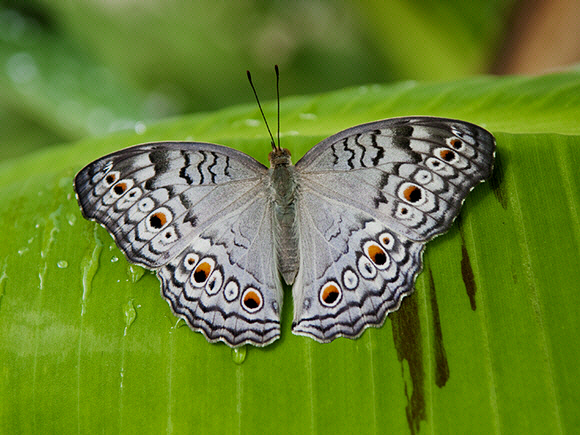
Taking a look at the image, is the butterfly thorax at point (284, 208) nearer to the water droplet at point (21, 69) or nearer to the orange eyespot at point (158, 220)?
the orange eyespot at point (158, 220)

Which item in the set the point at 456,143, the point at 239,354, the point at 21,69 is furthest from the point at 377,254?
the point at 21,69

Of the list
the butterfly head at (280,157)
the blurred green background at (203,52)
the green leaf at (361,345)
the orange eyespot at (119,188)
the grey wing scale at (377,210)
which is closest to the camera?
the green leaf at (361,345)

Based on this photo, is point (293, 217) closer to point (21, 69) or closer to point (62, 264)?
point (62, 264)

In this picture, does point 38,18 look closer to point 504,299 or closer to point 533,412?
point 504,299

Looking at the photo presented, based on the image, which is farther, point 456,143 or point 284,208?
point 284,208

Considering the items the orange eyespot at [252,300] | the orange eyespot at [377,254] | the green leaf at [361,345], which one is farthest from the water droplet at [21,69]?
the orange eyespot at [377,254]

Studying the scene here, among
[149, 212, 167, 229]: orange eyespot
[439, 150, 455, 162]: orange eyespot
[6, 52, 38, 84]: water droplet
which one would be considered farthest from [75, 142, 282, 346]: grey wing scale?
[6, 52, 38, 84]: water droplet

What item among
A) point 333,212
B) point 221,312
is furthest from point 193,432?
point 333,212

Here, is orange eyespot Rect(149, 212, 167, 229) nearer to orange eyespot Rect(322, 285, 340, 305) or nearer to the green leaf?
the green leaf
